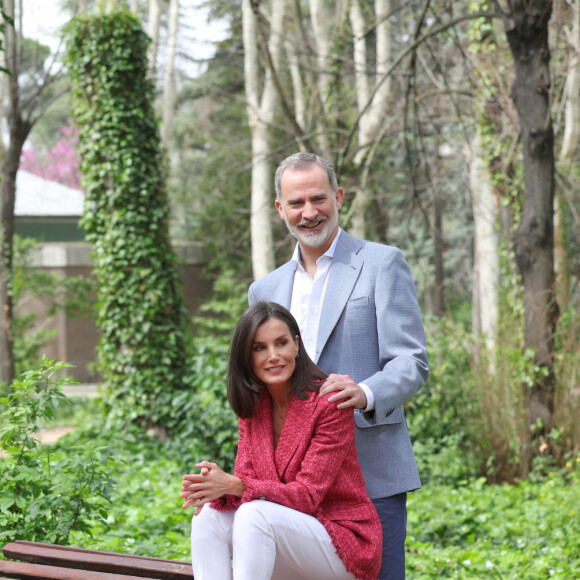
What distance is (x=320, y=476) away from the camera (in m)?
2.42

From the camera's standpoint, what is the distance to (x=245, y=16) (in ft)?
41.2

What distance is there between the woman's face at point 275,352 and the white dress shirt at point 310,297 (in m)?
0.20

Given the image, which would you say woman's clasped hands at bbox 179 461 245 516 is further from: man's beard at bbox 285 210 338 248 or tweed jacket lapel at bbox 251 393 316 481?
man's beard at bbox 285 210 338 248

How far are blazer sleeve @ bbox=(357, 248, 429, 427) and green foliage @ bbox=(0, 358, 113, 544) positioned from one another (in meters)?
1.45

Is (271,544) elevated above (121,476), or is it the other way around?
(271,544)

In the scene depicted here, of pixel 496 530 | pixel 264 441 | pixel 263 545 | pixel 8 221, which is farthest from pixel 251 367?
pixel 8 221

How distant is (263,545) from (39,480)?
1.55 meters

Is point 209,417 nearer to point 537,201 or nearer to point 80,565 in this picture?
point 537,201

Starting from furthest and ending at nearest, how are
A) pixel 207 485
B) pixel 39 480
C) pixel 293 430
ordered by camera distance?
pixel 39 480
pixel 293 430
pixel 207 485

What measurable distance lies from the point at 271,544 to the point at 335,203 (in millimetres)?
1188

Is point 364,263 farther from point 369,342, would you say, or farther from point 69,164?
point 69,164

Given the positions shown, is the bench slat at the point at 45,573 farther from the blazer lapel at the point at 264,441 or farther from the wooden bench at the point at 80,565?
the blazer lapel at the point at 264,441

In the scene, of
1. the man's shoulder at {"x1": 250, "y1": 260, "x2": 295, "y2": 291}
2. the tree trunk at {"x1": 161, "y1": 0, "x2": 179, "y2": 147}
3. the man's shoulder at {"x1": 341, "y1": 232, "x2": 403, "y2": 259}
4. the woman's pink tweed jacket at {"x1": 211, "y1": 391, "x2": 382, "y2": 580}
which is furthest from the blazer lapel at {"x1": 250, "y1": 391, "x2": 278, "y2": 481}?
the tree trunk at {"x1": 161, "y1": 0, "x2": 179, "y2": 147}

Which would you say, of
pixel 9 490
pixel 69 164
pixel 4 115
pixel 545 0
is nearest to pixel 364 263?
pixel 9 490
